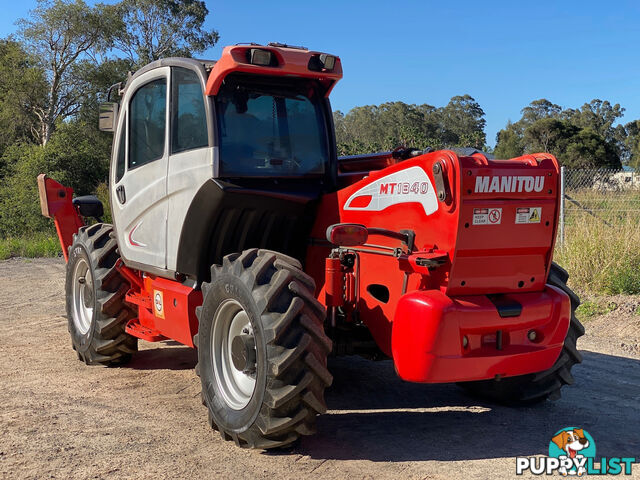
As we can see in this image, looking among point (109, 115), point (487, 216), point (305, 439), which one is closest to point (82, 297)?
point (109, 115)

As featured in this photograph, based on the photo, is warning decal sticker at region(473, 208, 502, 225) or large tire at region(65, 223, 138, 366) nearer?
warning decal sticker at region(473, 208, 502, 225)

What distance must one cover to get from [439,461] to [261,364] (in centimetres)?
118

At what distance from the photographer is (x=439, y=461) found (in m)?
3.97

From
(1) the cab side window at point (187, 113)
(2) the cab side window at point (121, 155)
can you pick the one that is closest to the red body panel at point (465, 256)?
(1) the cab side window at point (187, 113)

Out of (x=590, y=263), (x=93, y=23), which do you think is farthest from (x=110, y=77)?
(x=590, y=263)

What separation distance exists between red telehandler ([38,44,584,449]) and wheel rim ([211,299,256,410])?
0.03 feet

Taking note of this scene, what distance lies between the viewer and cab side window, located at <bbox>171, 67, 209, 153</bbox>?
4867 millimetres

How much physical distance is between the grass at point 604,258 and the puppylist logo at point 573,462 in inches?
206

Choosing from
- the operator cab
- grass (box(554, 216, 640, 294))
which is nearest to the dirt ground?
the operator cab

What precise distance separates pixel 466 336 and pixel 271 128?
210cm

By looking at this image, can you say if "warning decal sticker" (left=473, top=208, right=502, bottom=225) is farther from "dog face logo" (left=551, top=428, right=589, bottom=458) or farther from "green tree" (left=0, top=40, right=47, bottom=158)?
"green tree" (left=0, top=40, right=47, bottom=158)

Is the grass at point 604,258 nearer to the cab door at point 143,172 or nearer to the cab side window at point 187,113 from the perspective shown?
the cab door at point 143,172

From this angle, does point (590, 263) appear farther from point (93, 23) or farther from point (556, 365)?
point (93, 23)

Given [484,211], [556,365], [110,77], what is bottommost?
[556,365]
